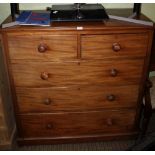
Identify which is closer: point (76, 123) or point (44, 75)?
point (44, 75)

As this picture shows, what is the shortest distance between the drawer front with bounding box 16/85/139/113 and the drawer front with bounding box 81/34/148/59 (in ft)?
0.91

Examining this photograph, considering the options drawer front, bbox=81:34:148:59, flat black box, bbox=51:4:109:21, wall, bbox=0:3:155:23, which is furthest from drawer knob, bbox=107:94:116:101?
wall, bbox=0:3:155:23

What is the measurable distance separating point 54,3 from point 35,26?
1.60 feet

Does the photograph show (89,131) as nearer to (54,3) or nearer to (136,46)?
(136,46)

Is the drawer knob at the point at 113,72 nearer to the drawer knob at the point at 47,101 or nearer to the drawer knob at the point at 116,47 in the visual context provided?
the drawer knob at the point at 116,47

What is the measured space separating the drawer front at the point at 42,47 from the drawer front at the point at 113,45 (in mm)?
89

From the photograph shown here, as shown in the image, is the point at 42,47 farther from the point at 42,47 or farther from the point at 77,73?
the point at 77,73

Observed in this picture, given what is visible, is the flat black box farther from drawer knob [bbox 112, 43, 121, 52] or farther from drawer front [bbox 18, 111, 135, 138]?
drawer front [bbox 18, 111, 135, 138]

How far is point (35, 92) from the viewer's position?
1611 mm

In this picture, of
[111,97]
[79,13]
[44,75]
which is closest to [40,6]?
[79,13]

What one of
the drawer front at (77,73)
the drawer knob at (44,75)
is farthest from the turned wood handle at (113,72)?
the drawer knob at (44,75)

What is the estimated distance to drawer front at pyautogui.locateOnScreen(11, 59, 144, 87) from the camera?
4.94 ft

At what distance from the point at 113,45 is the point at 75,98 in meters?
0.51

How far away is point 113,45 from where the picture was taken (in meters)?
1.45
